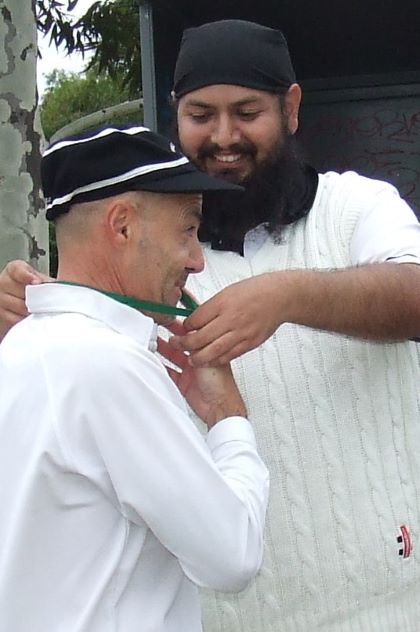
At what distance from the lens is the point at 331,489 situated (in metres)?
2.29

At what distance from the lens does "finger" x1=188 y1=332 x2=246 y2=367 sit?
1884mm

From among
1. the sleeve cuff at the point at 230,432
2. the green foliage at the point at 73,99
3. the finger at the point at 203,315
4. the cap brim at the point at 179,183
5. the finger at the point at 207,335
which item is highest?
the cap brim at the point at 179,183

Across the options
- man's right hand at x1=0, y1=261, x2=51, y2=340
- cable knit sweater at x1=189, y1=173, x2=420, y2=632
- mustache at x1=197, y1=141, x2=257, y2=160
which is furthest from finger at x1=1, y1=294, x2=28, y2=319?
mustache at x1=197, y1=141, x2=257, y2=160

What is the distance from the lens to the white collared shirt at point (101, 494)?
1604 mm

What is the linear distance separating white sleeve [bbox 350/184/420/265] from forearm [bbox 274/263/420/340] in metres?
0.07

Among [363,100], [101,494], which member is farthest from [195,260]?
[363,100]

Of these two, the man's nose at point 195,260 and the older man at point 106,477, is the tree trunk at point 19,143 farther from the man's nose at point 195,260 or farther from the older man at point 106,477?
the older man at point 106,477

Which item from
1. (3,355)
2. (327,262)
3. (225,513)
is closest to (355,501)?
(327,262)

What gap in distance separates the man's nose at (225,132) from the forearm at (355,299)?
0.47 metres

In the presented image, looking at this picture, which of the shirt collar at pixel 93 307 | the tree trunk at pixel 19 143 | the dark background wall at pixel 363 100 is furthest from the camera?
the dark background wall at pixel 363 100

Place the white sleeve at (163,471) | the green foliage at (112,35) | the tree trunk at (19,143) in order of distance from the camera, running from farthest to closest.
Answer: the green foliage at (112,35), the tree trunk at (19,143), the white sleeve at (163,471)

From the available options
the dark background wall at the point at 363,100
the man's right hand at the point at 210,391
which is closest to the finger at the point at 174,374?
the man's right hand at the point at 210,391

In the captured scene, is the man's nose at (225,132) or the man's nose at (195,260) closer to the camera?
the man's nose at (195,260)

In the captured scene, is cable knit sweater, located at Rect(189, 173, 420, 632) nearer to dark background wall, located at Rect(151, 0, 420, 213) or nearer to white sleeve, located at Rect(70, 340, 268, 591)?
white sleeve, located at Rect(70, 340, 268, 591)
